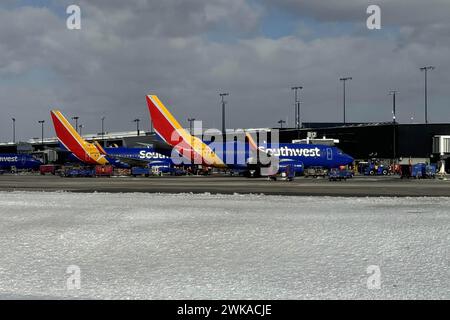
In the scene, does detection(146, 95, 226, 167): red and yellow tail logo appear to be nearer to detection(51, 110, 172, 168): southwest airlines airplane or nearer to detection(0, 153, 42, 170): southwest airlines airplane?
detection(51, 110, 172, 168): southwest airlines airplane

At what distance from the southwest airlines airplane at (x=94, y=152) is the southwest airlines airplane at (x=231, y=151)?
14.9 metres

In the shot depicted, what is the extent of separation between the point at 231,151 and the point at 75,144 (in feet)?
103

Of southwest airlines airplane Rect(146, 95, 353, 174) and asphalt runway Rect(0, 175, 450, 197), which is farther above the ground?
southwest airlines airplane Rect(146, 95, 353, 174)

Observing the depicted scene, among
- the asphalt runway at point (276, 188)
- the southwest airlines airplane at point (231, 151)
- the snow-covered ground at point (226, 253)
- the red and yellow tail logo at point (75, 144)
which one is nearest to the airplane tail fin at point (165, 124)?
the southwest airlines airplane at point (231, 151)

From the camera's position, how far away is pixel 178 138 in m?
75.8

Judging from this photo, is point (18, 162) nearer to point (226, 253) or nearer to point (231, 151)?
point (231, 151)

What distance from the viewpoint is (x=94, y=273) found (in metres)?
11.6

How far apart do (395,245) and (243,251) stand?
387 cm

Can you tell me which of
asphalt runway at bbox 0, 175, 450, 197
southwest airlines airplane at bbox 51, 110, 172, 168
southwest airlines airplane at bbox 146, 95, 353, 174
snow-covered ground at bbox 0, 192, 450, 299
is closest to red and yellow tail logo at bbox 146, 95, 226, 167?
southwest airlines airplane at bbox 146, 95, 353, 174

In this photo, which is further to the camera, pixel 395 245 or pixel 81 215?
pixel 81 215

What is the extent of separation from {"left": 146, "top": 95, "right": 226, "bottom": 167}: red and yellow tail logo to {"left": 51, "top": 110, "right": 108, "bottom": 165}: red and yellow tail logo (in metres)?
19.7

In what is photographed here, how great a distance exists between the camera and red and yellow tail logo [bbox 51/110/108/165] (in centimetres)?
9394
